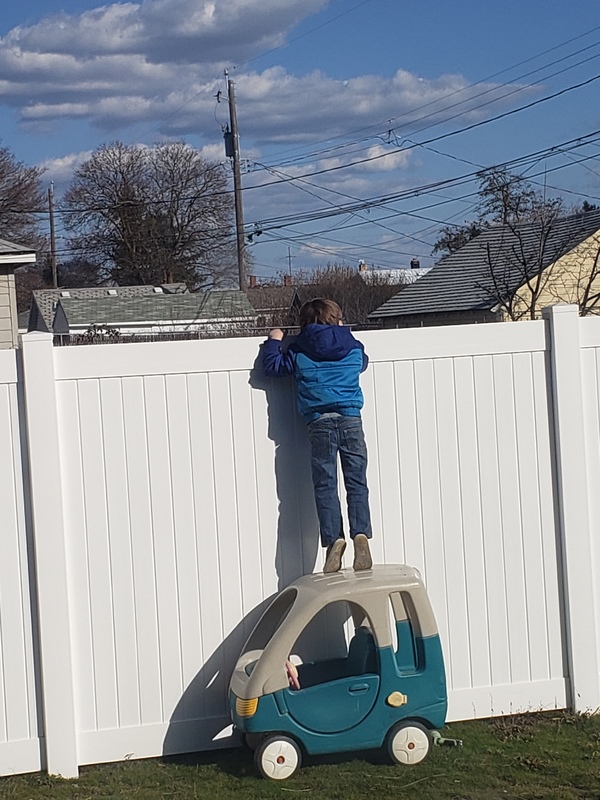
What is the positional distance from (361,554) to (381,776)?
0.98m

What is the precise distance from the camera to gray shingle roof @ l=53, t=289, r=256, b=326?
111ft

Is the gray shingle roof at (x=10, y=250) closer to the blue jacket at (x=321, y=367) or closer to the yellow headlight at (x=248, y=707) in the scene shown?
the blue jacket at (x=321, y=367)

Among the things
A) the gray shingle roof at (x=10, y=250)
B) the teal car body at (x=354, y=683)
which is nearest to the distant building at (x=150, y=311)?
the gray shingle roof at (x=10, y=250)

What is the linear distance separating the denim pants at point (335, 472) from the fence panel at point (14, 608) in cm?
137

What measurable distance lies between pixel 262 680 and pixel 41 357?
1.77 m

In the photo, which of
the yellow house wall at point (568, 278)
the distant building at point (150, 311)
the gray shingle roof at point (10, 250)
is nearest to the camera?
the gray shingle roof at point (10, 250)

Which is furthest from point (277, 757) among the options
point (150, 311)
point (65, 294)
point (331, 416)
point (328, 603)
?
point (65, 294)

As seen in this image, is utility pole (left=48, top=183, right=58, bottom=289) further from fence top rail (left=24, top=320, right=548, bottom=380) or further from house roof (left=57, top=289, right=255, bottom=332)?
fence top rail (left=24, top=320, right=548, bottom=380)

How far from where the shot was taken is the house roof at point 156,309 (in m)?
33.8

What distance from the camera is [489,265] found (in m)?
23.5

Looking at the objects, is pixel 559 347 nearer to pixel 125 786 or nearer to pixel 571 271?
pixel 125 786

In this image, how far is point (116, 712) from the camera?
469 centimetres

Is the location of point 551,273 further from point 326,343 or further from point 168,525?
point 168,525

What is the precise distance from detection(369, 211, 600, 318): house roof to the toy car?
58.5ft
